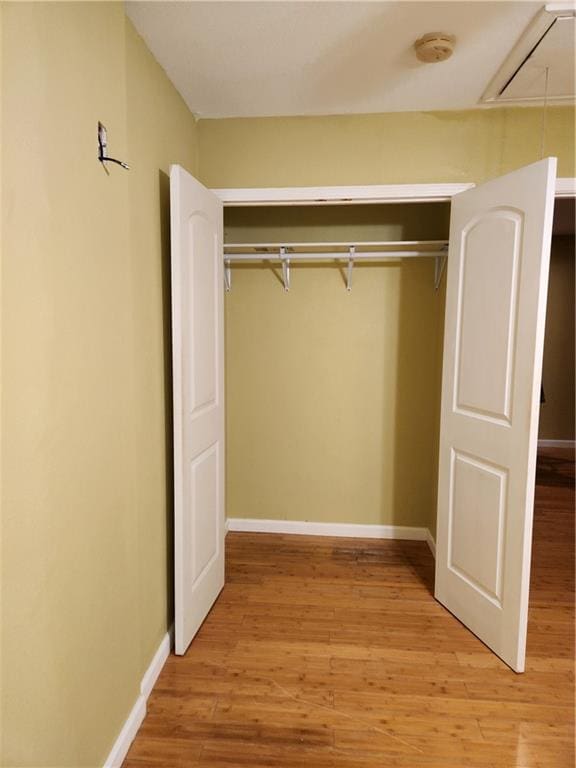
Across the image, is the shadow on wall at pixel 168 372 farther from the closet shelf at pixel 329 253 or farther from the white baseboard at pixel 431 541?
the white baseboard at pixel 431 541

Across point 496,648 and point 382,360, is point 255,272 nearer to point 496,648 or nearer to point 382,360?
point 382,360

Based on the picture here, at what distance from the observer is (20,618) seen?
43.1 inches

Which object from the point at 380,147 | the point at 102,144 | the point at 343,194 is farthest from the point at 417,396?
the point at 102,144

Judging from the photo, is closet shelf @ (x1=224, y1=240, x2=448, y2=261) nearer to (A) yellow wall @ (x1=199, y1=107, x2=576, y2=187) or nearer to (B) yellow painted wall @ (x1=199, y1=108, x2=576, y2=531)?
(B) yellow painted wall @ (x1=199, y1=108, x2=576, y2=531)

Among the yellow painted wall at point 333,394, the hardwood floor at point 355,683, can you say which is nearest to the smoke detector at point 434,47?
the yellow painted wall at point 333,394

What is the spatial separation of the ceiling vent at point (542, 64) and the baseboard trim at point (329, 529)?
2576 mm

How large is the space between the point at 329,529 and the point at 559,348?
428cm

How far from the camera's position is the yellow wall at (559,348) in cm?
594

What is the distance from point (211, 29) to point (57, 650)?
211 centimetres

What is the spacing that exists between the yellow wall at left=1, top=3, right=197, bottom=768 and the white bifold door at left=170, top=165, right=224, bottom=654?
0.11m

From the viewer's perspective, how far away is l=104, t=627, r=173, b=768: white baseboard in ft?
5.22

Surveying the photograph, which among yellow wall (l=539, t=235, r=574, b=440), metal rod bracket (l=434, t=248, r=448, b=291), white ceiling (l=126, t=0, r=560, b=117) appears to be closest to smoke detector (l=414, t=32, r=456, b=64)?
white ceiling (l=126, t=0, r=560, b=117)

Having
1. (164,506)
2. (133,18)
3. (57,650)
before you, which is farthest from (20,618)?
(133,18)

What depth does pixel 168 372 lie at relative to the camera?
7.13 feet
